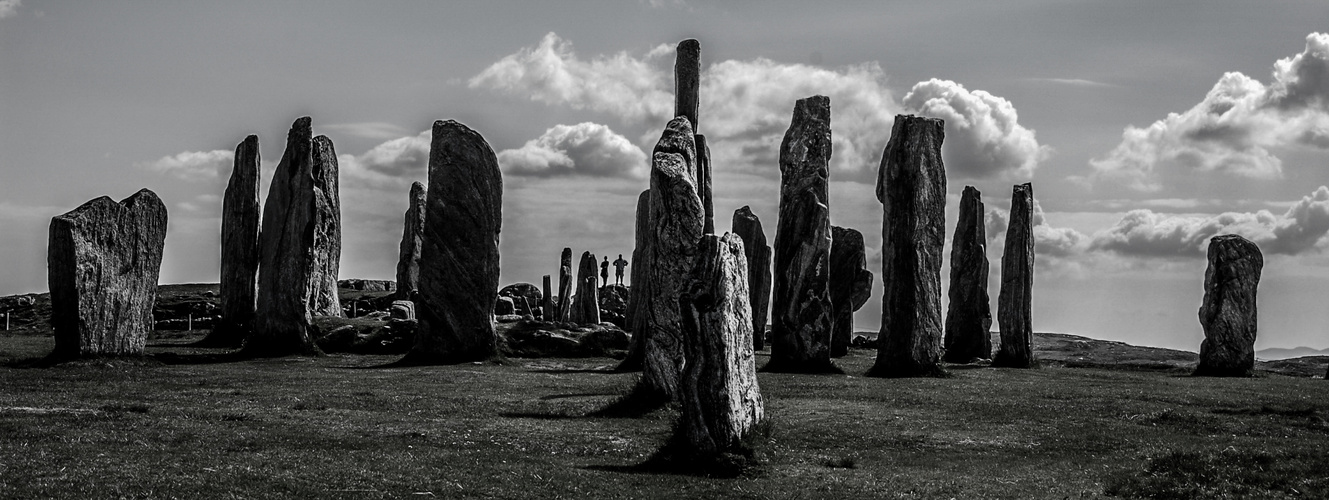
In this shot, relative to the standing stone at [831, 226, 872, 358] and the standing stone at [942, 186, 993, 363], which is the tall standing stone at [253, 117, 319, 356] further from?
the standing stone at [942, 186, 993, 363]

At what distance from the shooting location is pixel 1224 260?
1288 inches

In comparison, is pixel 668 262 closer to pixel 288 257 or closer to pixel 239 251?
pixel 288 257

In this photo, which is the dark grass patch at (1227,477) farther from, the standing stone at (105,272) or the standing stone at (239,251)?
the standing stone at (239,251)

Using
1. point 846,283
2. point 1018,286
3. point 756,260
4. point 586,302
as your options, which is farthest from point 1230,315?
point 586,302

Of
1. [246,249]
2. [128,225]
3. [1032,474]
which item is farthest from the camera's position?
[246,249]

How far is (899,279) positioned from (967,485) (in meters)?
15.1

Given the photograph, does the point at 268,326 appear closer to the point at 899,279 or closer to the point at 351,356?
the point at 351,356

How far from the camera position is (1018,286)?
35531 millimetres

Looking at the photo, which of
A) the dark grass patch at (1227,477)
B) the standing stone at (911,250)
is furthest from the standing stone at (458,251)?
the dark grass patch at (1227,477)

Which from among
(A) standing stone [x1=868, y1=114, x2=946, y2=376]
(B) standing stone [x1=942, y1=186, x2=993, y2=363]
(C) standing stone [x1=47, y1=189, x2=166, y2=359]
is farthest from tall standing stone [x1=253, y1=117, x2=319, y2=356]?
(B) standing stone [x1=942, y1=186, x2=993, y2=363]

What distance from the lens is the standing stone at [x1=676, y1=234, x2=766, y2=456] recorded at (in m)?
14.3

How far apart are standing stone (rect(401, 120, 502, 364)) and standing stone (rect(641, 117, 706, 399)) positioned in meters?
11.2

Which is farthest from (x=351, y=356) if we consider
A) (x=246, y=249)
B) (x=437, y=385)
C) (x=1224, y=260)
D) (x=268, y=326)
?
(x=1224, y=260)

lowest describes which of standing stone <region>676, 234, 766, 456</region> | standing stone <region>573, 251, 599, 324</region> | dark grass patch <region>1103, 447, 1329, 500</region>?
dark grass patch <region>1103, 447, 1329, 500</region>
